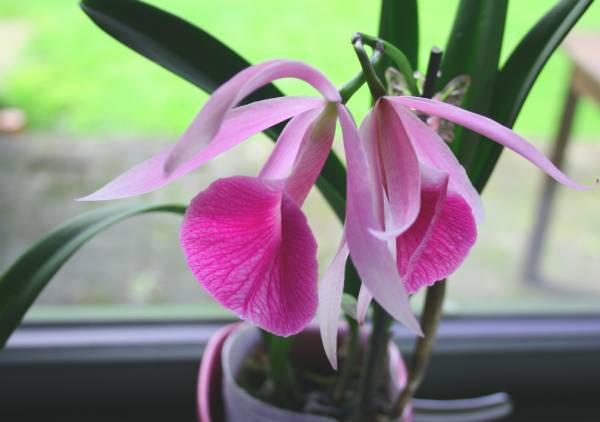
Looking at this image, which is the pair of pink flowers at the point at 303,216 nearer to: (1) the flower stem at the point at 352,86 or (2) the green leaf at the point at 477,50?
(1) the flower stem at the point at 352,86

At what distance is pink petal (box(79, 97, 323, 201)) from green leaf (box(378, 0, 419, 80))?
16cm

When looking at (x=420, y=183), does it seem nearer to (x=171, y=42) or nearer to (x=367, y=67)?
(x=367, y=67)

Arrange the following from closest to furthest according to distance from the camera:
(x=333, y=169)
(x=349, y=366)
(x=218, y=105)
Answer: (x=218, y=105) < (x=333, y=169) < (x=349, y=366)

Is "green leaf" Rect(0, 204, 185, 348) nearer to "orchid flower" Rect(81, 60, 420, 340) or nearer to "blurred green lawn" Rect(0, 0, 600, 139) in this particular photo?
"orchid flower" Rect(81, 60, 420, 340)

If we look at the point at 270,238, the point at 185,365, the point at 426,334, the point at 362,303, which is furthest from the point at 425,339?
the point at 185,365

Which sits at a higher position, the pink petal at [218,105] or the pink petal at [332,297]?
the pink petal at [218,105]

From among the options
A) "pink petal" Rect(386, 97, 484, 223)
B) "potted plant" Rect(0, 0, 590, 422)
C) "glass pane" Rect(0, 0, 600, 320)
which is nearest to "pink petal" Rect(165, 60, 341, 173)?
"potted plant" Rect(0, 0, 590, 422)

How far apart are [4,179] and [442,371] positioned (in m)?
0.74

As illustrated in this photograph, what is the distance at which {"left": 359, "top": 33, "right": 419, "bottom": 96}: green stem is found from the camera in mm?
409

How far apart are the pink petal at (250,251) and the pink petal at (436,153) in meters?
0.10

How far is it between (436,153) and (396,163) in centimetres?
3

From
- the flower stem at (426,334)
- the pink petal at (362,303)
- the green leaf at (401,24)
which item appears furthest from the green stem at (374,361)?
the green leaf at (401,24)

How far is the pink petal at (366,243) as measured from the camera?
38 cm

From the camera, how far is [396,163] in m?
0.41
